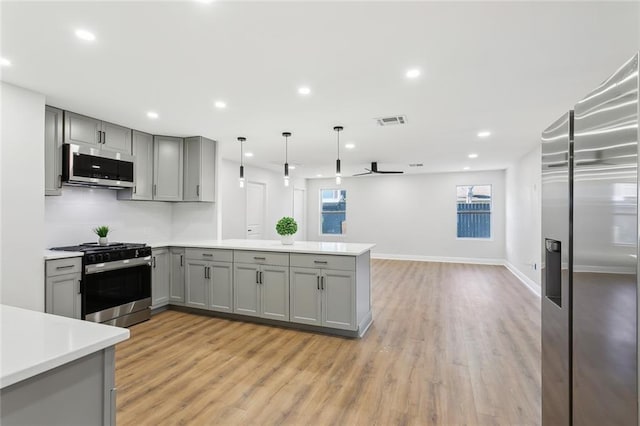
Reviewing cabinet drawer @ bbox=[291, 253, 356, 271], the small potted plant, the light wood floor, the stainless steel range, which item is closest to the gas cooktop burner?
the stainless steel range

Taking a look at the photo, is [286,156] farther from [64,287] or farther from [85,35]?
[85,35]

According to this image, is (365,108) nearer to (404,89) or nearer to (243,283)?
(404,89)

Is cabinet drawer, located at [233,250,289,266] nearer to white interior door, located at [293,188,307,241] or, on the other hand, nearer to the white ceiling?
the white ceiling

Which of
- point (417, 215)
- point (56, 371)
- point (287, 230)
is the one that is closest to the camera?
point (56, 371)

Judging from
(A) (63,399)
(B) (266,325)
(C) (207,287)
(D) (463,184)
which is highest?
(D) (463,184)

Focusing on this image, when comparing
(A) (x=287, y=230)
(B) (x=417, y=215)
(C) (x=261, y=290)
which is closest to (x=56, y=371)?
(C) (x=261, y=290)

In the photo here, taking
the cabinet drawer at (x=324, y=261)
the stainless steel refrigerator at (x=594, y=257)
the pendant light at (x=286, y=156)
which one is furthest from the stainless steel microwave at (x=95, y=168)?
the stainless steel refrigerator at (x=594, y=257)

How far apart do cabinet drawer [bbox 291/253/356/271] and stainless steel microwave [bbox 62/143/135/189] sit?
240cm

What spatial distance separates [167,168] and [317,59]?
3.23 meters

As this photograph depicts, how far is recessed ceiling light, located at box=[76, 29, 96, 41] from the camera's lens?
2.05m

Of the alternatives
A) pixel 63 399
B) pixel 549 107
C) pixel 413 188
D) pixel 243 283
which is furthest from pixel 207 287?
pixel 413 188

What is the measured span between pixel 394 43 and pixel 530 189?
16.0ft

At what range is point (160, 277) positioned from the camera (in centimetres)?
434

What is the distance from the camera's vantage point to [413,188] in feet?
29.5
